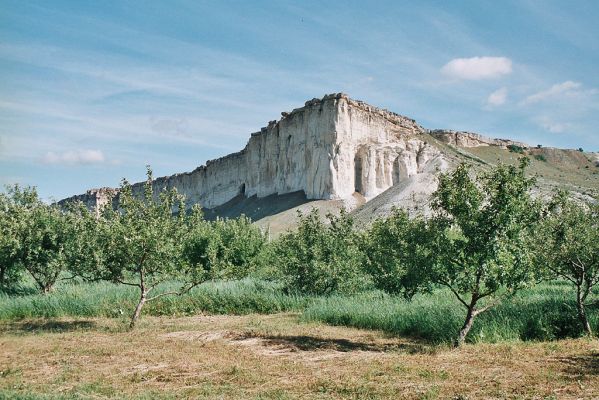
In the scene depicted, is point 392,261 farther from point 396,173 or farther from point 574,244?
point 396,173

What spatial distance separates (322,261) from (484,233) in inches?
419

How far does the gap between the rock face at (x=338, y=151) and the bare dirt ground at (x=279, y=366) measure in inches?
2415

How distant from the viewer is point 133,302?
20.0 meters

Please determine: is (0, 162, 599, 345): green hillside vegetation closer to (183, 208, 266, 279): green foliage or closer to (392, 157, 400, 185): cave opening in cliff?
(183, 208, 266, 279): green foliage

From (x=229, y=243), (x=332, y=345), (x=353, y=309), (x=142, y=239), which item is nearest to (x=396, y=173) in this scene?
(x=229, y=243)

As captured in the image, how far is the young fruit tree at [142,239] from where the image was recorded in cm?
1524

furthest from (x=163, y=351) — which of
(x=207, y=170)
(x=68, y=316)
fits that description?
(x=207, y=170)

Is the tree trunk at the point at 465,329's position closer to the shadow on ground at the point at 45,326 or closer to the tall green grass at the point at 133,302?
the tall green grass at the point at 133,302

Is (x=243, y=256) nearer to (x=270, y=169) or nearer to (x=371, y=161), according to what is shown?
(x=371, y=161)

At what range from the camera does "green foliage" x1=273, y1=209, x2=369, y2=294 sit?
70.5ft

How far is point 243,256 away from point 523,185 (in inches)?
986

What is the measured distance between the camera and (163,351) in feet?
42.1

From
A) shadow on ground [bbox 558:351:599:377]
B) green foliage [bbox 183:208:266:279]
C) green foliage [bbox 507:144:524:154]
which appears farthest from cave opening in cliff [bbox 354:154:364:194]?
shadow on ground [bbox 558:351:599:377]

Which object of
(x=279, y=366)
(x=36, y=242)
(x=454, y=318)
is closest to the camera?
(x=279, y=366)
